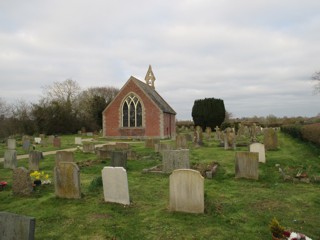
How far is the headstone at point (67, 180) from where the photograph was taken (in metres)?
8.44

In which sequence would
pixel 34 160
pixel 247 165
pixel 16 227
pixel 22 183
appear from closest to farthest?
pixel 16 227 → pixel 22 183 → pixel 247 165 → pixel 34 160

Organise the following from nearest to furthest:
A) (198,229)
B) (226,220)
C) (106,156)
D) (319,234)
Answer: (319,234)
(198,229)
(226,220)
(106,156)

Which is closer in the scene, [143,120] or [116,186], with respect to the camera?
[116,186]

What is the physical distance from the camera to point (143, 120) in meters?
37.6

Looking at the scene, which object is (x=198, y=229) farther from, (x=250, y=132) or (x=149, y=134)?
(x=149, y=134)

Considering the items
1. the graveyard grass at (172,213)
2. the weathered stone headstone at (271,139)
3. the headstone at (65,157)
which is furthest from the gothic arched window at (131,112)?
the graveyard grass at (172,213)

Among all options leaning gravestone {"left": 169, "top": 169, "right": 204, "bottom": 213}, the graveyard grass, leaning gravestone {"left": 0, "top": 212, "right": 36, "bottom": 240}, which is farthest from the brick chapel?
leaning gravestone {"left": 0, "top": 212, "right": 36, "bottom": 240}

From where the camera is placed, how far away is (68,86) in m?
62.3

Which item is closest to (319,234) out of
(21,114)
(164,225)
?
(164,225)

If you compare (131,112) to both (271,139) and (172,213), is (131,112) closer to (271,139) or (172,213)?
(271,139)

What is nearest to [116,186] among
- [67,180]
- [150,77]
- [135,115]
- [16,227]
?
[67,180]

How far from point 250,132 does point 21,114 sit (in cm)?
3197

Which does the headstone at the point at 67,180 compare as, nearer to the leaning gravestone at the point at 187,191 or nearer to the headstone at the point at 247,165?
the leaning gravestone at the point at 187,191

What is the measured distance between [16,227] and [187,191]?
148 inches
